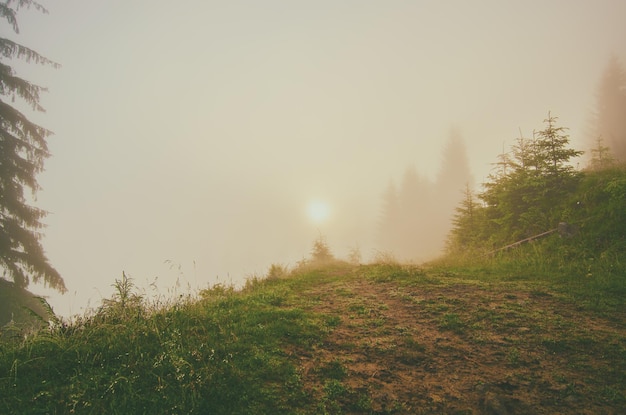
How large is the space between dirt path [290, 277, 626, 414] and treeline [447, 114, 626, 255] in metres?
5.26

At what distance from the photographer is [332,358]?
16.1ft

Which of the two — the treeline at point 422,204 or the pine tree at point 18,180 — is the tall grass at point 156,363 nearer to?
the pine tree at point 18,180

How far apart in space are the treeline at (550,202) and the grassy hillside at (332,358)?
4.65m

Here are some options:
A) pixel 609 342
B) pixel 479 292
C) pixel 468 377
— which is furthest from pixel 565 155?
pixel 468 377

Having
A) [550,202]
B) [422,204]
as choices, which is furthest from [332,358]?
[422,204]

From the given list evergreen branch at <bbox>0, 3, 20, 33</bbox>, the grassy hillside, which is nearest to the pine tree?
evergreen branch at <bbox>0, 3, 20, 33</bbox>

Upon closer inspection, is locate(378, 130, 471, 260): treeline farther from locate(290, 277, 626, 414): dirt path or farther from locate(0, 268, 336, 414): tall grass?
locate(0, 268, 336, 414): tall grass

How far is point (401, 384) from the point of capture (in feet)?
13.7

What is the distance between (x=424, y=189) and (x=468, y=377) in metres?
50.6

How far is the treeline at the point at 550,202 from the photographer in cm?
Answer: 990

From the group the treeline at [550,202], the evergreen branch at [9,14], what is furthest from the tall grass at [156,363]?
the evergreen branch at [9,14]

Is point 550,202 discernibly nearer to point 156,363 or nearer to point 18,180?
point 156,363

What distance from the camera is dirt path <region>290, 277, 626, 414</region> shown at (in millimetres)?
3686

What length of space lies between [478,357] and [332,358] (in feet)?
7.78
